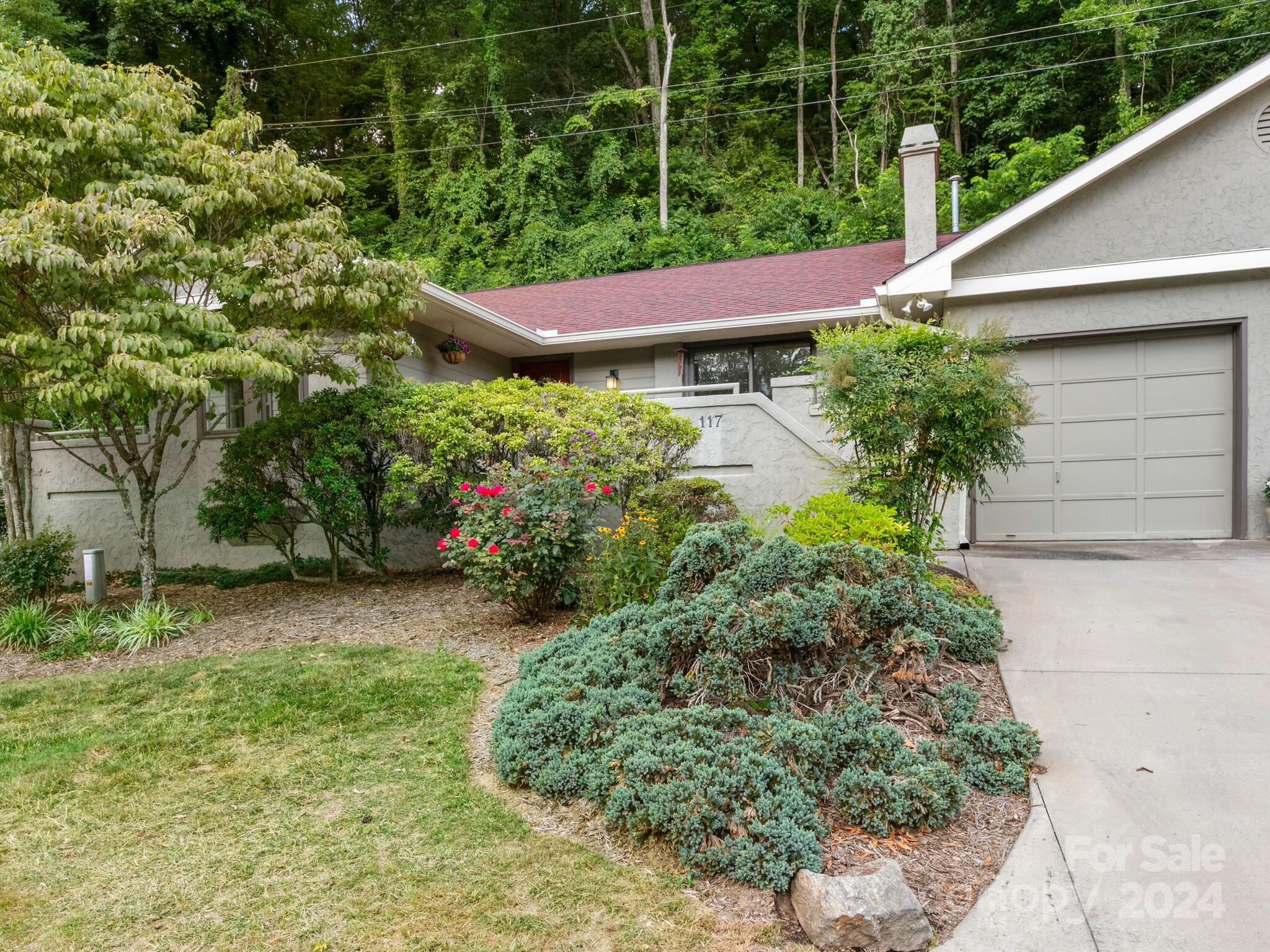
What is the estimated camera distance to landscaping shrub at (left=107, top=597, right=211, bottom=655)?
20.2ft

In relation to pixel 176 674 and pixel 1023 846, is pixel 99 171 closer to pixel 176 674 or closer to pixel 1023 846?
pixel 176 674

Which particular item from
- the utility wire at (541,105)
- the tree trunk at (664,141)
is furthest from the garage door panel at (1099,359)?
the utility wire at (541,105)

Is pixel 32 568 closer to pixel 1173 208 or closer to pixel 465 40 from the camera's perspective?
pixel 1173 208

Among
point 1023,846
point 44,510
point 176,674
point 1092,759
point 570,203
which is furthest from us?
point 570,203

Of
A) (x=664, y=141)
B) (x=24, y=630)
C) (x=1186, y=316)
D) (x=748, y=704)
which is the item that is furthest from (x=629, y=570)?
(x=664, y=141)

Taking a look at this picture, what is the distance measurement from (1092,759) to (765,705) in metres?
1.46

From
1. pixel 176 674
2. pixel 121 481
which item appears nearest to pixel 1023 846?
pixel 176 674

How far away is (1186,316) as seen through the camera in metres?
7.88

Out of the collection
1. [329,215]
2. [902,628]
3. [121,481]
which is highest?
[329,215]

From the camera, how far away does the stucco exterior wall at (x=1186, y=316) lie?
25.0ft

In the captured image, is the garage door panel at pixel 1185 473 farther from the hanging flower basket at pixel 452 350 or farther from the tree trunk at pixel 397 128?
the tree trunk at pixel 397 128

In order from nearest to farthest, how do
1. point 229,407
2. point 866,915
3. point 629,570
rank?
point 866,915 < point 629,570 < point 229,407

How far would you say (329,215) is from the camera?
716 centimetres

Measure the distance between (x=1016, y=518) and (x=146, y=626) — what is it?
8.75 meters
